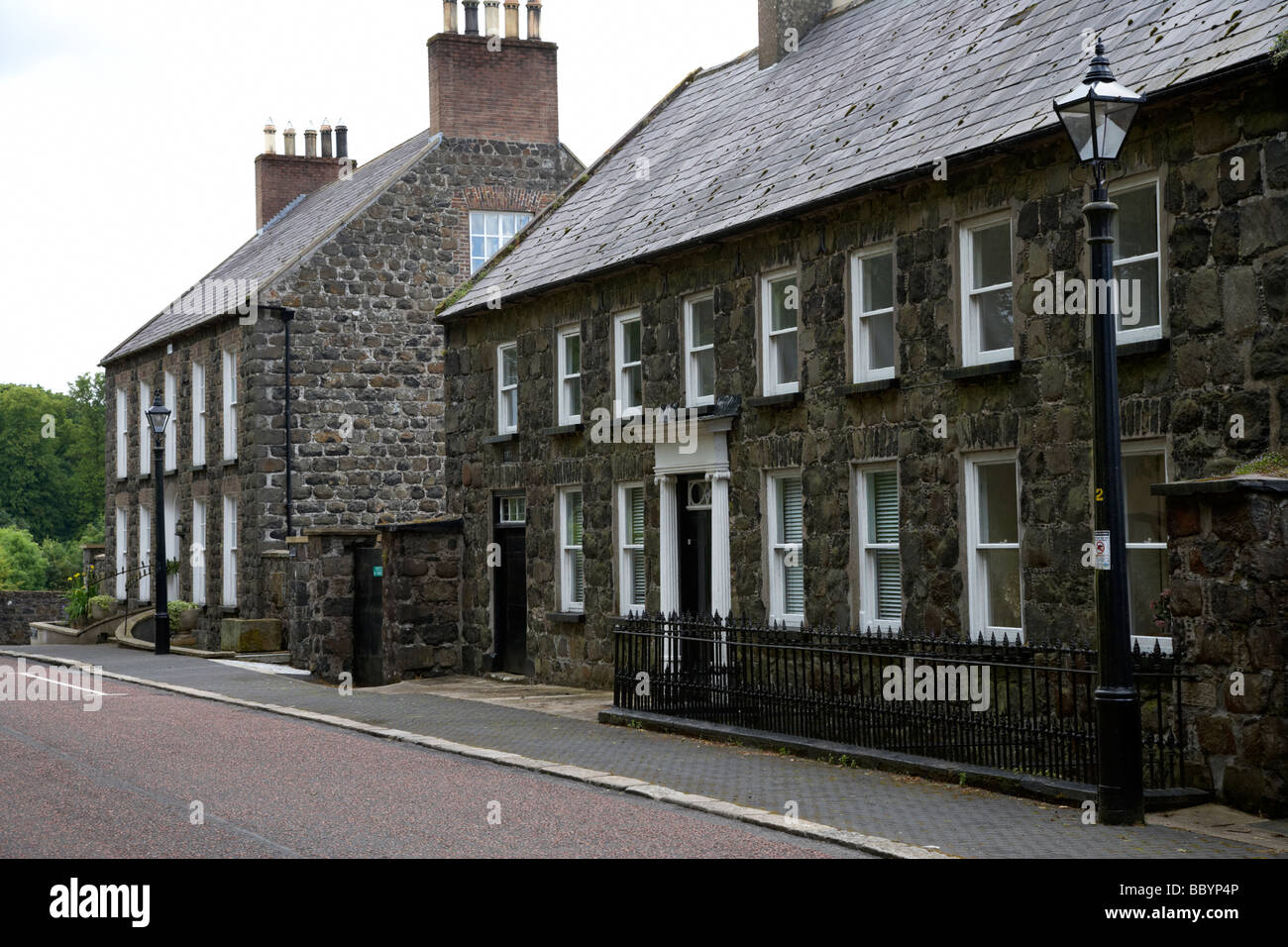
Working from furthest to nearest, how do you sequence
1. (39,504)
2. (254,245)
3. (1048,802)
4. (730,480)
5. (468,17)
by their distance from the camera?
1. (39,504)
2. (254,245)
3. (468,17)
4. (730,480)
5. (1048,802)

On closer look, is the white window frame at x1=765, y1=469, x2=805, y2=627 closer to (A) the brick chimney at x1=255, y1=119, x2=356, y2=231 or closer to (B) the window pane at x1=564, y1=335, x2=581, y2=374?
(B) the window pane at x1=564, y1=335, x2=581, y2=374

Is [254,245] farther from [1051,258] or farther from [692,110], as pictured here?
[1051,258]

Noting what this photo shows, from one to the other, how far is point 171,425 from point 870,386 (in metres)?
25.8

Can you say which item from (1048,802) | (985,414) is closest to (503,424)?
(985,414)

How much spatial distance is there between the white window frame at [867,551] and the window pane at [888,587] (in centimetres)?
4

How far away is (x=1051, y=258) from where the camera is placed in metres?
14.8

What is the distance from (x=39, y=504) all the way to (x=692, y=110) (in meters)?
84.9

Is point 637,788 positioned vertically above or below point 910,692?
below

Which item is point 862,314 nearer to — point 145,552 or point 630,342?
point 630,342

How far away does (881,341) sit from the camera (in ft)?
56.6

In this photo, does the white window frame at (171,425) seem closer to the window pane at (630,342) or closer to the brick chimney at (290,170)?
the brick chimney at (290,170)

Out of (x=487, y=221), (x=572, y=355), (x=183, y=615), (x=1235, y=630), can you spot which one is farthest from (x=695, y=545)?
(x=183, y=615)

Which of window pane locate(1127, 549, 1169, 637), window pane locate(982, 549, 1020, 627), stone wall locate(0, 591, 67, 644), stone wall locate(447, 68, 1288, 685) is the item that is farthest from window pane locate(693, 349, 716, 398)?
stone wall locate(0, 591, 67, 644)

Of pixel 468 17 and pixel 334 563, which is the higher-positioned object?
pixel 468 17
